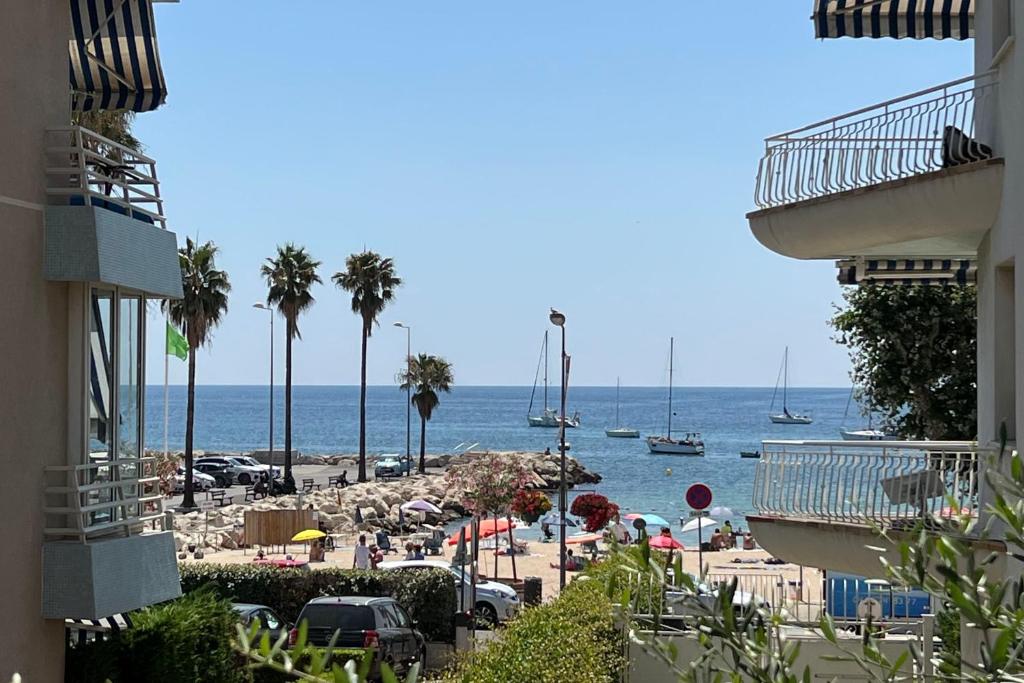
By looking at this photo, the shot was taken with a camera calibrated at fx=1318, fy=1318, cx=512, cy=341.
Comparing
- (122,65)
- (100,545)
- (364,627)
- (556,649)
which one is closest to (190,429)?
(364,627)

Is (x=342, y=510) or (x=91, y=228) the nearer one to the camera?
(x=91, y=228)

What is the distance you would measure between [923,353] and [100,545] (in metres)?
19.8

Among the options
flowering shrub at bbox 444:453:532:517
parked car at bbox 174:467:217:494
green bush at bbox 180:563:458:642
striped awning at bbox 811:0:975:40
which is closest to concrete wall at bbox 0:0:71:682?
striped awning at bbox 811:0:975:40

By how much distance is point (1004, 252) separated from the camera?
12898 millimetres

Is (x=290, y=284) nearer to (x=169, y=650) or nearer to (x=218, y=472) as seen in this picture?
(x=218, y=472)

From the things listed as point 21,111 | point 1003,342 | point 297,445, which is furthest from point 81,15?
point 297,445

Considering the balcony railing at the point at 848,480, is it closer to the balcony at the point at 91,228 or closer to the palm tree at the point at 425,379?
the balcony at the point at 91,228

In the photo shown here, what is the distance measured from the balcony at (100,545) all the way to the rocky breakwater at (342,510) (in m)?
23.3

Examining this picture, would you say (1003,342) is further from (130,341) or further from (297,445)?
(297,445)

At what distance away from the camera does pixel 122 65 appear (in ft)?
54.8

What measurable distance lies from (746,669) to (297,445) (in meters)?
182

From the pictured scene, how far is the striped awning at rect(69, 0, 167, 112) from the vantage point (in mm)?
16359

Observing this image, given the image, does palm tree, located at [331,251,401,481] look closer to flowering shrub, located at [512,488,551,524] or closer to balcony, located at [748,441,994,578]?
flowering shrub, located at [512,488,551,524]

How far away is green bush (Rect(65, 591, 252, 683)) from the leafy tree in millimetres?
16549
